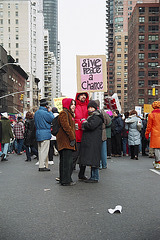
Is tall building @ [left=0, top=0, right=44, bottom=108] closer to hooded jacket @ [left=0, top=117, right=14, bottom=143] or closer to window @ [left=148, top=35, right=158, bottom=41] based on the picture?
window @ [left=148, top=35, right=158, bottom=41]

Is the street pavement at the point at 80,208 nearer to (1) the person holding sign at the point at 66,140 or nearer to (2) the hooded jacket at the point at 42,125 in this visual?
(1) the person holding sign at the point at 66,140

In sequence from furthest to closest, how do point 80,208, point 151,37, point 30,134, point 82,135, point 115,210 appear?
point 151,37
point 30,134
point 82,135
point 80,208
point 115,210

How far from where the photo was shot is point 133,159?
583 inches

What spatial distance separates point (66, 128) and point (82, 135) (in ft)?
1.78

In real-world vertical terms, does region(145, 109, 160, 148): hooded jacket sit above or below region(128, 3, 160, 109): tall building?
below

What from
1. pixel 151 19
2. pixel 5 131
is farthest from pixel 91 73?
pixel 151 19

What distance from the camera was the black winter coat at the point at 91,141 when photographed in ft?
27.0

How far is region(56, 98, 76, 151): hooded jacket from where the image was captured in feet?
26.6

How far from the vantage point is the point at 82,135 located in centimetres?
848

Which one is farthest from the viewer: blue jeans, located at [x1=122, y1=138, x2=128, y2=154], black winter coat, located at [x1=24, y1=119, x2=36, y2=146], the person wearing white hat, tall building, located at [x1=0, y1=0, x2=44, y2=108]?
tall building, located at [x1=0, y1=0, x2=44, y2=108]

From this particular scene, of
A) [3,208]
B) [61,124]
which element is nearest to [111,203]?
[3,208]

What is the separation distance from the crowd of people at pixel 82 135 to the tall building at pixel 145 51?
9879 centimetres

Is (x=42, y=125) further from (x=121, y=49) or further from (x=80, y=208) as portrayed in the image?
(x=121, y=49)

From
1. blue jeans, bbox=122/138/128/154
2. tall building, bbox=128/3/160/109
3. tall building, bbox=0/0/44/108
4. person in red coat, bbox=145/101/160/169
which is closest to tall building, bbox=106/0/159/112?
tall building, bbox=128/3/160/109
